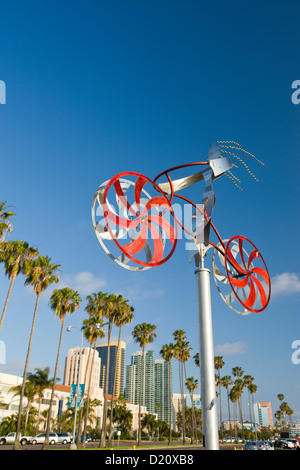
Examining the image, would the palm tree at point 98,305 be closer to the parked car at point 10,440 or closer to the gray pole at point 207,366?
the parked car at point 10,440

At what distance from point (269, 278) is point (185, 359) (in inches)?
2214

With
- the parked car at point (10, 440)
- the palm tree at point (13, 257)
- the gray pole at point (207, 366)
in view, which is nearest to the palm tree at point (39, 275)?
the palm tree at point (13, 257)

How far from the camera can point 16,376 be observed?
7781 centimetres

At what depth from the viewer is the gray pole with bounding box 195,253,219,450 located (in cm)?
1191

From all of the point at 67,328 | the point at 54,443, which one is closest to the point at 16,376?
the point at 54,443

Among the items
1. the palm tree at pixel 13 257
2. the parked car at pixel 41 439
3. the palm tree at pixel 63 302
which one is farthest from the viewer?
the parked car at pixel 41 439

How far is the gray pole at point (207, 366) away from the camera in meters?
11.9

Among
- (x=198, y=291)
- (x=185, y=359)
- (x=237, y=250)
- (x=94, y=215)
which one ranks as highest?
(x=185, y=359)

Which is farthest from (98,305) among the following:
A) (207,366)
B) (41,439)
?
(207,366)

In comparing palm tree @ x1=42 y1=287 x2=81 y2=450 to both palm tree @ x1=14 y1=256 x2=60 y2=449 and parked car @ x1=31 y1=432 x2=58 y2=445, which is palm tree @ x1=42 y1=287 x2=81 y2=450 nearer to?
palm tree @ x1=14 y1=256 x2=60 y2=449

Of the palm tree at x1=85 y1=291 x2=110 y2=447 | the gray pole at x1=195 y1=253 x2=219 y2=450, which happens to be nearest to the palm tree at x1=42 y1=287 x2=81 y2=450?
the palm tree at x1=85 y1=291 x2=110 y2=447

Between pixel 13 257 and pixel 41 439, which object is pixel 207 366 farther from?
pixel 41 439

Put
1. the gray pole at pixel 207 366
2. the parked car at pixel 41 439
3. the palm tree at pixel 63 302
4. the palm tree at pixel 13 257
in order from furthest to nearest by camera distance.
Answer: the parked car at pixel 41 439
the palm tree at pixel 63 302
the palm tree at pixel 13 257
the gray pole at pixel 207 366
